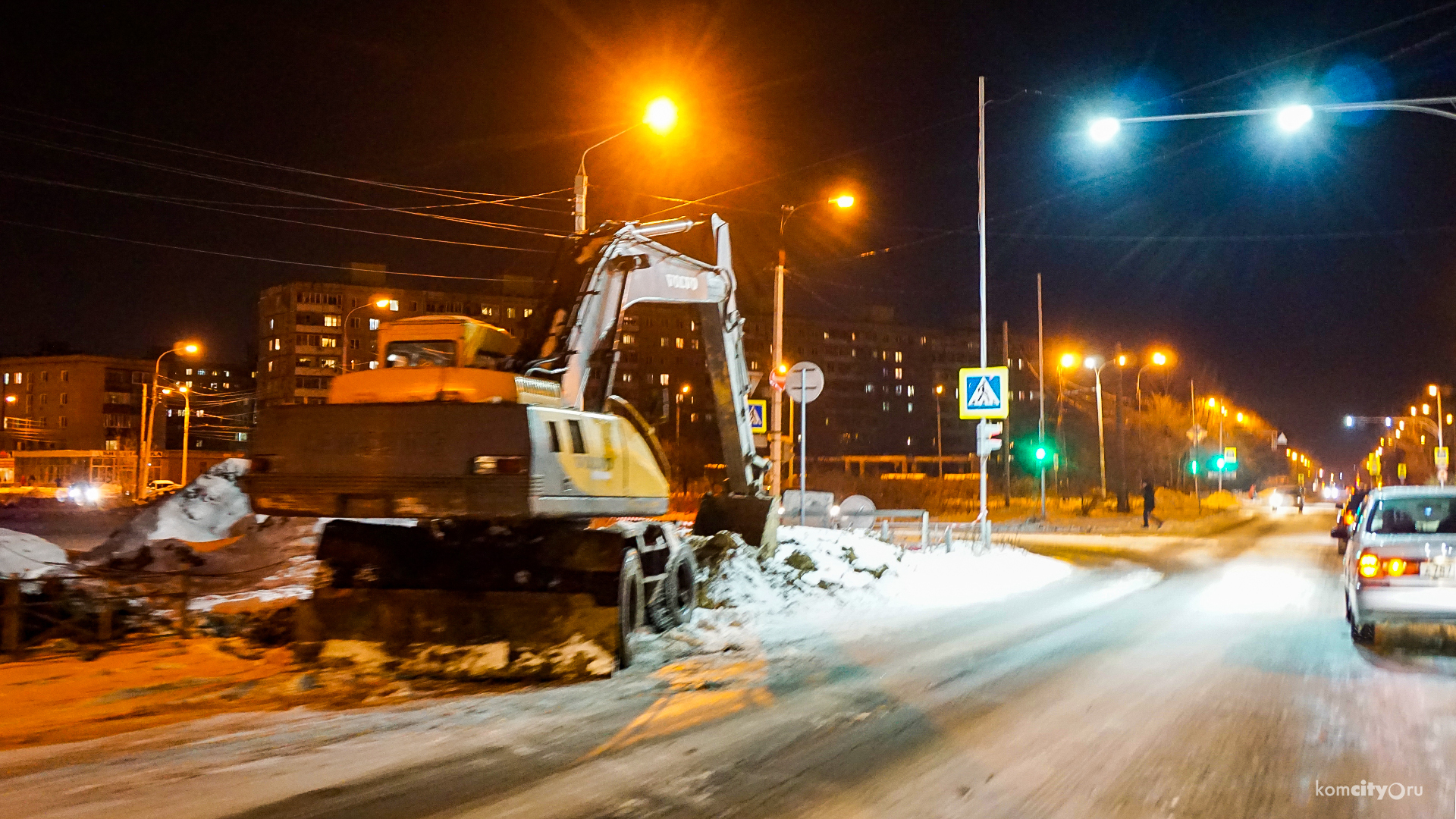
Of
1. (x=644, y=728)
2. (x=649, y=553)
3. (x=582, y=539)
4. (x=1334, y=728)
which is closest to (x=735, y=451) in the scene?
(x=649, y=553)

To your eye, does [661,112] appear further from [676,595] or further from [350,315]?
[350,315]

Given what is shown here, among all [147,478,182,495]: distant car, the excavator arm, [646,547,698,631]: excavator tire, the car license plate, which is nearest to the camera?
the car license plate

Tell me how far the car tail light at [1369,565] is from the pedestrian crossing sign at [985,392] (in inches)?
478

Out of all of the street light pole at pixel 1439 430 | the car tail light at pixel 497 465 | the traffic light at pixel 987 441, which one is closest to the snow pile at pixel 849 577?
the traffic light at pixel 987 441

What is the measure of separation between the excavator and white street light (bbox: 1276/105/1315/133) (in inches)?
341

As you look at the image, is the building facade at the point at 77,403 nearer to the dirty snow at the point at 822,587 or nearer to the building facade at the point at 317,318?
the building facade at the point at 317,318

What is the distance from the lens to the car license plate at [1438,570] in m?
10.2

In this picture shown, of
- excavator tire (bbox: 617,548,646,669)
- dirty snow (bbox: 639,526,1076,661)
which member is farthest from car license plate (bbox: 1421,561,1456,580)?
excavator tire (bbox: 617,548,646,669)

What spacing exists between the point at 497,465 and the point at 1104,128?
10.6 metres

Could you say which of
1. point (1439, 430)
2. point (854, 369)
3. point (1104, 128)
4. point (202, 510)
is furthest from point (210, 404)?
point (1104, 128)

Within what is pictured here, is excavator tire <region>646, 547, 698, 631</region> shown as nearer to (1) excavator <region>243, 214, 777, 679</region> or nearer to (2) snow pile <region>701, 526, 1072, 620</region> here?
(1) excavator <region>243, 214, 777, 679</region>

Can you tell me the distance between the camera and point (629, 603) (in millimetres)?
10508

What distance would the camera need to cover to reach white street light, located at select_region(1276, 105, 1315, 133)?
1324 cm

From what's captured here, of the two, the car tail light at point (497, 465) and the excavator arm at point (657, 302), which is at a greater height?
the excavator arm at point (657, 302)
